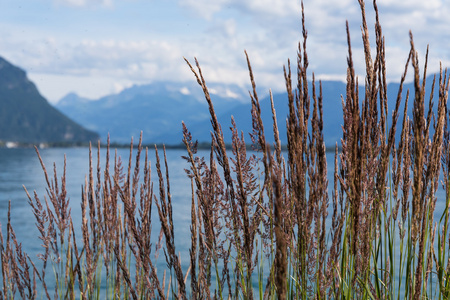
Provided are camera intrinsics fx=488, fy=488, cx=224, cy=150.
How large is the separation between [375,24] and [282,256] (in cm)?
98

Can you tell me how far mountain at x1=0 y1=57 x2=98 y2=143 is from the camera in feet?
442

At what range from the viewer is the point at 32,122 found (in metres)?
138

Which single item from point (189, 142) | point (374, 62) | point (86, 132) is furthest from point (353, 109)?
point (86, 132)

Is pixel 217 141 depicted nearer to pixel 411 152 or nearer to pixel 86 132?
pixel 411 152

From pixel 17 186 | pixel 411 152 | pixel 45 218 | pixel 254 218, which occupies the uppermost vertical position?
pixel 411 152

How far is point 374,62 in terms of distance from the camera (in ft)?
5.59

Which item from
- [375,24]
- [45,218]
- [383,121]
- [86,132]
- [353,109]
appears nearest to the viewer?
[353,109]

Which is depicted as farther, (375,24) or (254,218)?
(254,218)

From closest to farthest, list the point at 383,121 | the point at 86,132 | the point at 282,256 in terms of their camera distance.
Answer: the point at 282,256 → the point at 383,121 → the point at 86,132

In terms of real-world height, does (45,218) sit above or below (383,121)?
below

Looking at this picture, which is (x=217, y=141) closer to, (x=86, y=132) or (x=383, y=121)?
(x=383, y=121)

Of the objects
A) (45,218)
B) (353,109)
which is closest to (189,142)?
(353,109)

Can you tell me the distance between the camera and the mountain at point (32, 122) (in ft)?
442

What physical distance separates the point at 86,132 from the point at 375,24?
149 m
